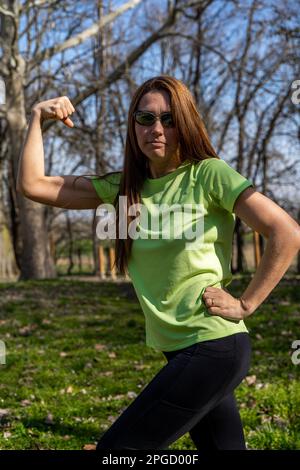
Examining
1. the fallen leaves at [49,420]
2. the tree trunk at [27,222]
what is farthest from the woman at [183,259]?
the tree trunk at [27,222]

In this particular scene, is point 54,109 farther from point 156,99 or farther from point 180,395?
point 180,395

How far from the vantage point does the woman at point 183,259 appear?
2508mm

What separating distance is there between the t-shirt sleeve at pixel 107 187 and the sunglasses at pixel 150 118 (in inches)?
13.8

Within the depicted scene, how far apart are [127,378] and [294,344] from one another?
9.85 feet

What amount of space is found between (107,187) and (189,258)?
66 centimetres

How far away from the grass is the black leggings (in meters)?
2.76

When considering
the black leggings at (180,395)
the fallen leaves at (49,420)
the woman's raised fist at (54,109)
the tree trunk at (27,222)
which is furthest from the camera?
the tree trunk at (27,222)

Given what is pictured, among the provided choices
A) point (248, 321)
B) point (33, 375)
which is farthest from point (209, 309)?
point (248, 321)

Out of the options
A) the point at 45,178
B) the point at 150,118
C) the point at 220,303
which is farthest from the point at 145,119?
the point at 220,303

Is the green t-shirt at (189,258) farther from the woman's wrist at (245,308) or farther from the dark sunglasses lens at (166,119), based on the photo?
the dark sunglasses lens at (166,119)

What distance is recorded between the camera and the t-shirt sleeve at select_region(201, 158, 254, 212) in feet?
8.54

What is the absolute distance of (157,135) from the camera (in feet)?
9.20

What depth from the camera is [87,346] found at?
9.88 m

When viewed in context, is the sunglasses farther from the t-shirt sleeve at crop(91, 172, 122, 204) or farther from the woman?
the t-shirt sleeve at crop(91, 172, 122, 204)
